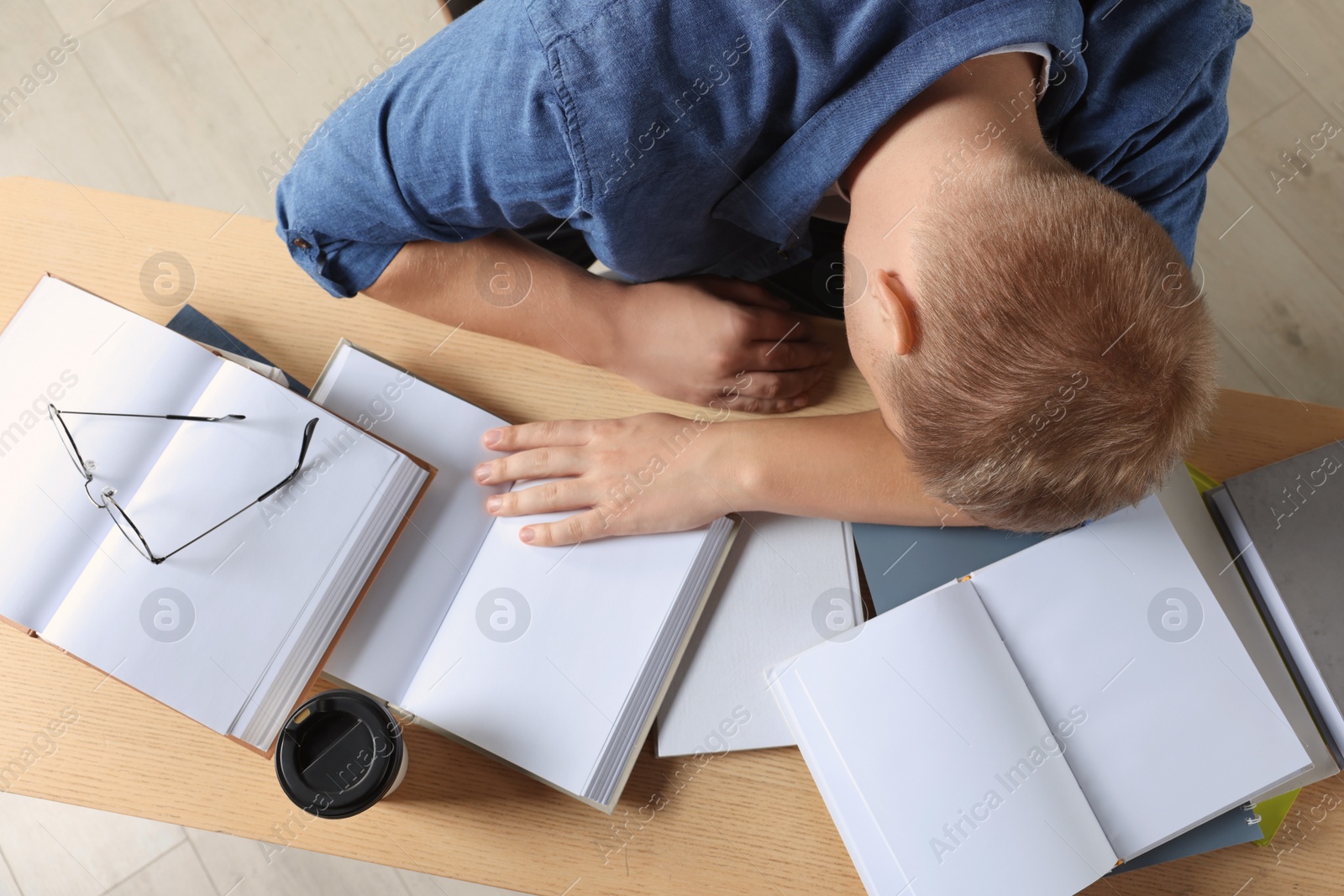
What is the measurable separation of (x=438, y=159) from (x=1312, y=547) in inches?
34.6

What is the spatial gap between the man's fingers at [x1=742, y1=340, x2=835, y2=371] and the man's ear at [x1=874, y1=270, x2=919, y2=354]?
0.31 metres

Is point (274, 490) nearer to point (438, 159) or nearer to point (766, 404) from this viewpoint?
point (438, 159)

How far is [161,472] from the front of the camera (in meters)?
0.69

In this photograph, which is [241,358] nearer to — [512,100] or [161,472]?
[161,472]

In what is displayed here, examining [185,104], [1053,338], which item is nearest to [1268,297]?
[1053,338]

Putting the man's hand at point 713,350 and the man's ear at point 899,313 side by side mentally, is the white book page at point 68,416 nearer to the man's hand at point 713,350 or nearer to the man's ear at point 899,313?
the man's hand at point 713,350

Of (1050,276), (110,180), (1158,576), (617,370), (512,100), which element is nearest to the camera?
(1050,276)

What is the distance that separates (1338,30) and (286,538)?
233 cm

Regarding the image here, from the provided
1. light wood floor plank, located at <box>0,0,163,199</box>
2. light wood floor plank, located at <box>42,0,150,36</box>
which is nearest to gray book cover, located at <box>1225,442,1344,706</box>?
light wood floor plank, located at <box>0,0,163,199</box>

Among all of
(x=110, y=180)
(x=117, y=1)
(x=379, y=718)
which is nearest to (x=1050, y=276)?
(x=379, y=718)

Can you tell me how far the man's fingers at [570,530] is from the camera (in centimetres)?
77

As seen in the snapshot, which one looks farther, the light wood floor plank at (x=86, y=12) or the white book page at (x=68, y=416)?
the light wood floor plank at (x=86, y=12)

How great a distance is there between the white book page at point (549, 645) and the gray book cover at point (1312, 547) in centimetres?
56

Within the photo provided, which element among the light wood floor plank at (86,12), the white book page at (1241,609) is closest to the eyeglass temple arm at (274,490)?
the white book page at (1241,609)
